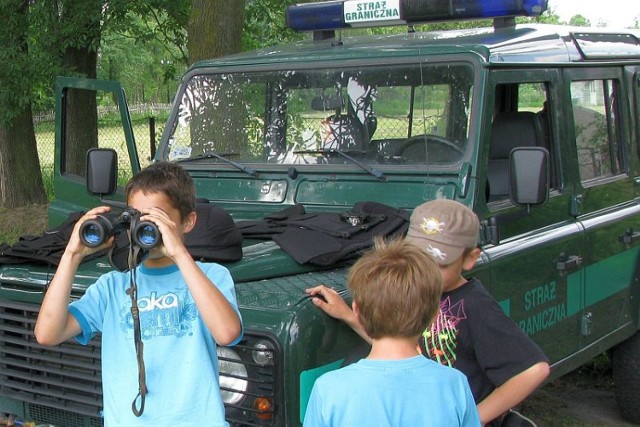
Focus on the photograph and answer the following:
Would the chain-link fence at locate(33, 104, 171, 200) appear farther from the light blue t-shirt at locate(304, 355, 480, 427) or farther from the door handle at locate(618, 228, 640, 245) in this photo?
the light blue t-shirt at locate(304, 355, 480, 427)

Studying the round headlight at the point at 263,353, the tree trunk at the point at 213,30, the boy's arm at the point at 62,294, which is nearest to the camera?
the boy's arm at the point at 62,294

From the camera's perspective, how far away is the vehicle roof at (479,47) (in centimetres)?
409

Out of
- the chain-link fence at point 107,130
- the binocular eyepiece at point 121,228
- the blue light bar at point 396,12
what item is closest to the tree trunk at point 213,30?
the chain-link fence at point 107,130

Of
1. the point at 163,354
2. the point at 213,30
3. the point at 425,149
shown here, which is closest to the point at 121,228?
the point at 163,354

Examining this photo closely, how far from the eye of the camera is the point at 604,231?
4.60 meters

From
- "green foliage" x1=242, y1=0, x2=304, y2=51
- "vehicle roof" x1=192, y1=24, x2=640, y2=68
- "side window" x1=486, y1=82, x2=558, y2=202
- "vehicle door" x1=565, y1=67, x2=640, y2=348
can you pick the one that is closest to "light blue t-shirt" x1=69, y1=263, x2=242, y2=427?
"vehicle roof" x1=192, y1=24, x2=640, y2=68

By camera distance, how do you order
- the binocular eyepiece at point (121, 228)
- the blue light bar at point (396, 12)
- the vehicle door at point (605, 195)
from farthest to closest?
the vehicle door at point (605, 195)
the blue light bar at point (396, 12)
the binocular eyepiece at point (121, 228)

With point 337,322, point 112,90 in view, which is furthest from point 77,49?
point 337,322

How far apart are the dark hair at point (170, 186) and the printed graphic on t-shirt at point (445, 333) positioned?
78 centimetres

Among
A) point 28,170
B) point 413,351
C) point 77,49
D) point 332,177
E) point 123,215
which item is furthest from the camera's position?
point 28,170

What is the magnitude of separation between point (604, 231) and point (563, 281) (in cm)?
51

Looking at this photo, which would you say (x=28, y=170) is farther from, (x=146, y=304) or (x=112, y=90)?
(x=146, y=304)

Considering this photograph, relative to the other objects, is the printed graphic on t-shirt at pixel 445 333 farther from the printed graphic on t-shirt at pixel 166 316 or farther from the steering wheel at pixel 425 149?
the steering wheel at pixel 425 149

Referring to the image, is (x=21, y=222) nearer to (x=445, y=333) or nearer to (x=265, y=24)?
(x=265, y=24)
